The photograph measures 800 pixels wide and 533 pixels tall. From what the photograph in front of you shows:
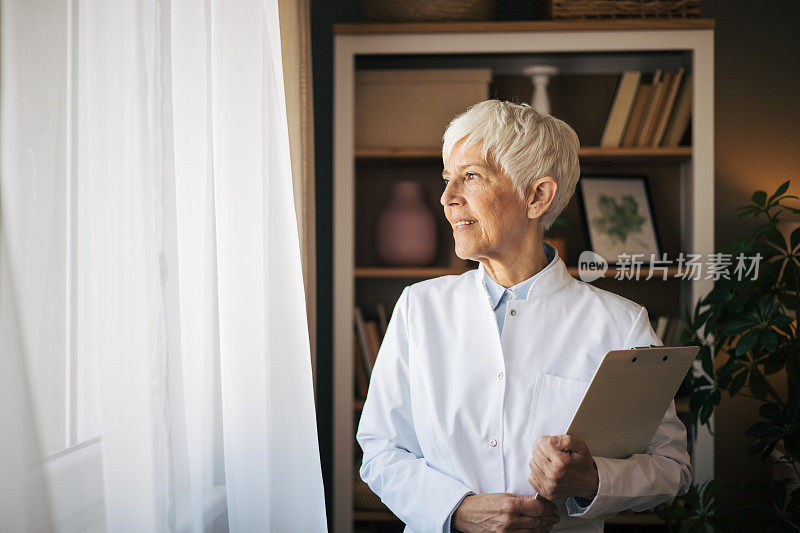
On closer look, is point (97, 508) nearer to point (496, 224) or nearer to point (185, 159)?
point (185, 159)

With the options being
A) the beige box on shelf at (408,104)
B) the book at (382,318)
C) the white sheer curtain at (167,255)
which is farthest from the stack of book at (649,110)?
the white sheer curtain at (167,255)

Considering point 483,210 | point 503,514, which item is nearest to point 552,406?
point 503,514

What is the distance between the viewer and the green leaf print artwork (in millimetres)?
2545

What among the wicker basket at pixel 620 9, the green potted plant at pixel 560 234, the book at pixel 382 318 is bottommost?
the book at pixel 382 318

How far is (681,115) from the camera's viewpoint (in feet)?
8.00

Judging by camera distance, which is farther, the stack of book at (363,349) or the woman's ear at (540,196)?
the stack of book at (363,349)

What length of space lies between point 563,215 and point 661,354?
1547 millimetres

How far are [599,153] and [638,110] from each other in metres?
0.22

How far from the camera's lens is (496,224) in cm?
131

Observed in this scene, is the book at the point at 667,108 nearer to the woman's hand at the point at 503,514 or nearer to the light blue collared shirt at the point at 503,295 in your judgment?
the light blue collared shirt at the point at 503,295

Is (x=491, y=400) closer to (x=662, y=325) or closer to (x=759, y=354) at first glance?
(x=759, y=354)

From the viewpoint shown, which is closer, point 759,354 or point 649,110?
point 759,354

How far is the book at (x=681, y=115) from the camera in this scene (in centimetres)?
243

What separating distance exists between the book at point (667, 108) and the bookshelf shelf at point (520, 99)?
0.12 feet
